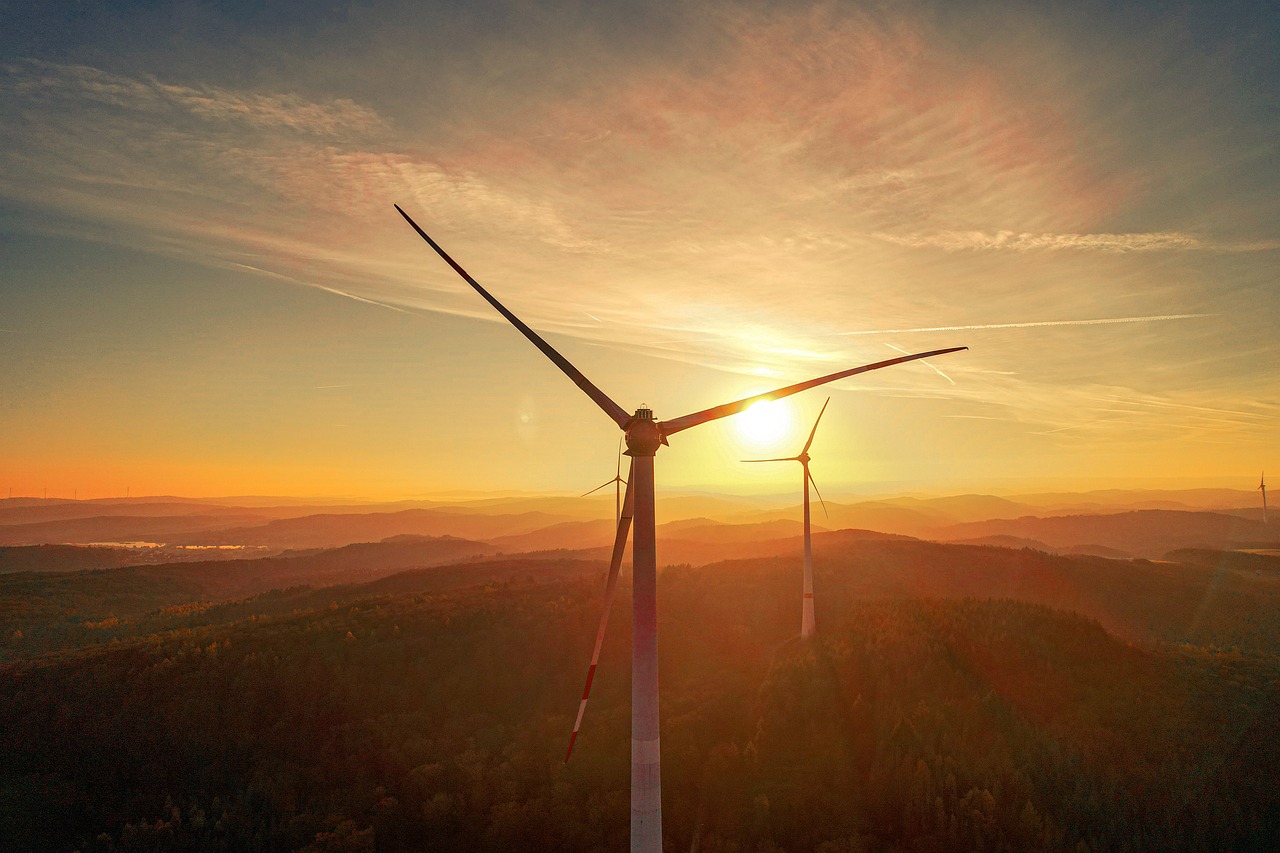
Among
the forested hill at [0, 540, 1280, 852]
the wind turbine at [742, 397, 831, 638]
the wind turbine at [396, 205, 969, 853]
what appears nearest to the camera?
the wind turbine at [396, 205, 969, 853]

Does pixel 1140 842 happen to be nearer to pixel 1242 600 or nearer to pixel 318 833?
pixel 318 833

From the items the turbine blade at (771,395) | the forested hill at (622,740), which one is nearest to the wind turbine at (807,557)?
the forested hill at (622,740)

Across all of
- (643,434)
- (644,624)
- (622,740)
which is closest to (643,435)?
(643,434)

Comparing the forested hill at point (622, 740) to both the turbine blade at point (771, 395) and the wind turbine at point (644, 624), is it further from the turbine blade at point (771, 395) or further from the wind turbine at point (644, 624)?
the turbine blade at point (771, 395)

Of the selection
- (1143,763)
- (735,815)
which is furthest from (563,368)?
(1143,763)

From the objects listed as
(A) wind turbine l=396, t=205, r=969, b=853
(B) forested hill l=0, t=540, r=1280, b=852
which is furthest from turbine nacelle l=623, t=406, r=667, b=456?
(B) forested hill l=0, t=540, r=1280, b=852

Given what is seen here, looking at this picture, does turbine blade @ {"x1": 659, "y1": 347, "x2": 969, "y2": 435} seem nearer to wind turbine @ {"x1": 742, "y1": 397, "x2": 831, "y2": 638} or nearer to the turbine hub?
the turbine hub
